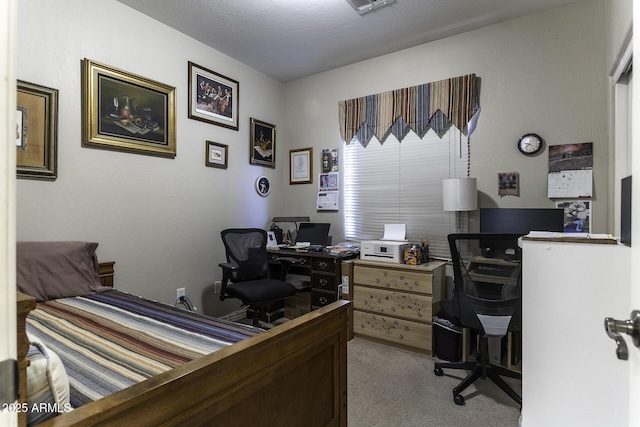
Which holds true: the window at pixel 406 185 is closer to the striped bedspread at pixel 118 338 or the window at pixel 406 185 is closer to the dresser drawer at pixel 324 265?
the dresser drawer at pixel 324 265

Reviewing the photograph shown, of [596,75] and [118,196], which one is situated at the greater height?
[596,75]

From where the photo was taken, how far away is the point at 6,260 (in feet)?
1.42

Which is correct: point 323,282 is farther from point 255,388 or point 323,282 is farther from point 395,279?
point 255,388

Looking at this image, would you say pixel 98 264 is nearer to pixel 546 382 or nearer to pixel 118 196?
pixel 118 196

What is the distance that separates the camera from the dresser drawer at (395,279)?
2643 millimetres

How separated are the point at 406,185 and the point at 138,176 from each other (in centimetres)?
248

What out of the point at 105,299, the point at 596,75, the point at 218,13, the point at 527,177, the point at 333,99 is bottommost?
the point at 105,299

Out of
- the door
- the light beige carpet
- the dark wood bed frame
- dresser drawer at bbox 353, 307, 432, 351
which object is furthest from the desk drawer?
the door

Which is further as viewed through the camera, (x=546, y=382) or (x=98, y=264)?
(x=98, y=264)

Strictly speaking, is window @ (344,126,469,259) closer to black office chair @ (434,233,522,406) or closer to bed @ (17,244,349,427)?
black office chair @ (434,233,522,406)

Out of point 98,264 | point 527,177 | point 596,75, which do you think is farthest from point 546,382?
point 98,264

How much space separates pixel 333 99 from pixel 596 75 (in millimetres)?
2356

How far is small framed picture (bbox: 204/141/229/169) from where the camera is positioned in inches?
127

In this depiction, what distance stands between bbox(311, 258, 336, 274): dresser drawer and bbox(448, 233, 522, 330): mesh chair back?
1192mm
